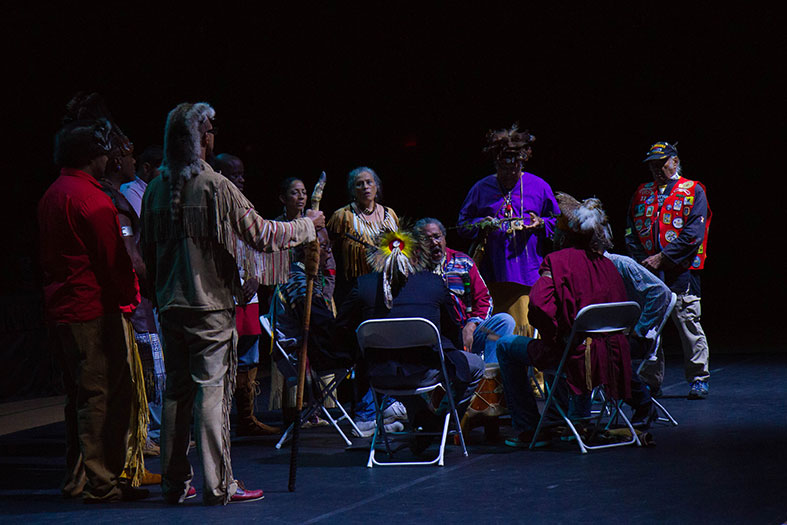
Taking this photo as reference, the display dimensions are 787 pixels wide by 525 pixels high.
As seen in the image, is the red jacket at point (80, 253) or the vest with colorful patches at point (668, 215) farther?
the vest with colorful patches at point (668, 215)

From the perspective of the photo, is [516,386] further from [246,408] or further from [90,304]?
[90,304]

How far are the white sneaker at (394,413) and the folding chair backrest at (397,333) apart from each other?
4.04 ft

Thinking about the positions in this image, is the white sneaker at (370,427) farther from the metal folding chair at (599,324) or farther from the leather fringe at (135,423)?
the leather fringe at (135,423)

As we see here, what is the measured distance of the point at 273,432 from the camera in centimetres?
574

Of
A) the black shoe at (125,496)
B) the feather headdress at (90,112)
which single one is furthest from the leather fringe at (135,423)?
the feather headdress at (90,112)

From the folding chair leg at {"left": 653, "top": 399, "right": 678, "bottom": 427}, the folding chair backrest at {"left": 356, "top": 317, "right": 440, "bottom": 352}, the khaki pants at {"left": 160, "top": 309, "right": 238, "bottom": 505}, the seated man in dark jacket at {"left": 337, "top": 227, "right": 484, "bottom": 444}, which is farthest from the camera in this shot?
the folding chair leg at {"left": 653, "top": 399, "right": 678, "bottom": 427}

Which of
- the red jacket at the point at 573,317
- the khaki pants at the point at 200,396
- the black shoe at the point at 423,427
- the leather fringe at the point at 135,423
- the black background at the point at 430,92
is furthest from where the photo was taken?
the black background at the point at 430,92

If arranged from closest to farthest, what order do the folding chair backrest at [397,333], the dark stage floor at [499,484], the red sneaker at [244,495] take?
the dark stage floor at [499,484], the red sneaker at [244,495], the folding chair backrest at [397,333]

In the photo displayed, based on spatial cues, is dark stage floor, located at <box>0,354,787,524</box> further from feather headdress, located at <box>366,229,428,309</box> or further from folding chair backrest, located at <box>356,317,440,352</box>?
feather headdress, located at <box>366,229,428,309</box>

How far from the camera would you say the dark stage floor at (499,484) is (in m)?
3.59

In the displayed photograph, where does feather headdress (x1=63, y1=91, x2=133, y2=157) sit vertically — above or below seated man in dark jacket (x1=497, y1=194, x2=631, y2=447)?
above

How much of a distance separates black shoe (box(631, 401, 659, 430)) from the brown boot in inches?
80.7

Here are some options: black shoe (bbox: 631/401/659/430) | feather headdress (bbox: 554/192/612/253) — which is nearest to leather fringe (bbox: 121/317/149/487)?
feather headdress (bbox: 554/192/612/253)

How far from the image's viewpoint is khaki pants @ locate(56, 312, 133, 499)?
155 inches
